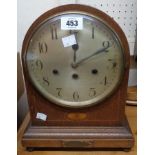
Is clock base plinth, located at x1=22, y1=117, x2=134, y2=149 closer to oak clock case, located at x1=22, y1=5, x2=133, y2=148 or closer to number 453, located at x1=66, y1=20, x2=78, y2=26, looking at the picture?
oak clock case, located at x1=22, y1=5, x2=133, y2=148

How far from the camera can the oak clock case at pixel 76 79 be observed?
2.46 ft

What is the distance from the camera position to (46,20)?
0.75 meters

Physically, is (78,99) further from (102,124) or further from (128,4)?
(128,4)

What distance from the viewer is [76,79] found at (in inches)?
31.2

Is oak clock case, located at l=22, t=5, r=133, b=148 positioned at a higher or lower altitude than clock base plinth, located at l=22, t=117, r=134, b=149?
higher

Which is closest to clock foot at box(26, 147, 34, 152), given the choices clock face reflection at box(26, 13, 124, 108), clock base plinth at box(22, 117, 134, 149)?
clock base plinth at box(22, 117, 134, 149)

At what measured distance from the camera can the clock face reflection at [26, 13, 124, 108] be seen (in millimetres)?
753

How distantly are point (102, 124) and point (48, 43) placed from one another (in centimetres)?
30

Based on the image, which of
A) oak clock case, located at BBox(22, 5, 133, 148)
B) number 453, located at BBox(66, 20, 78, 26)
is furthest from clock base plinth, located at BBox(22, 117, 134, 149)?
number 453, located at BBox(66, 20, 78, 26)

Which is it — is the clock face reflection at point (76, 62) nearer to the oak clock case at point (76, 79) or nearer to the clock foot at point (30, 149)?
the oak clock case at point (76, 79)

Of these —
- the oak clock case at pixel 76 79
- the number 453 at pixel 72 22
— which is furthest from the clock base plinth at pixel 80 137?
the number 453 at pixel 72 22

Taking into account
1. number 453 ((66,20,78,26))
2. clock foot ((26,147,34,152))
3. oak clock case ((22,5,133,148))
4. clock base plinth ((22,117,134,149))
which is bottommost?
clock foot ((26,147,34,152))
